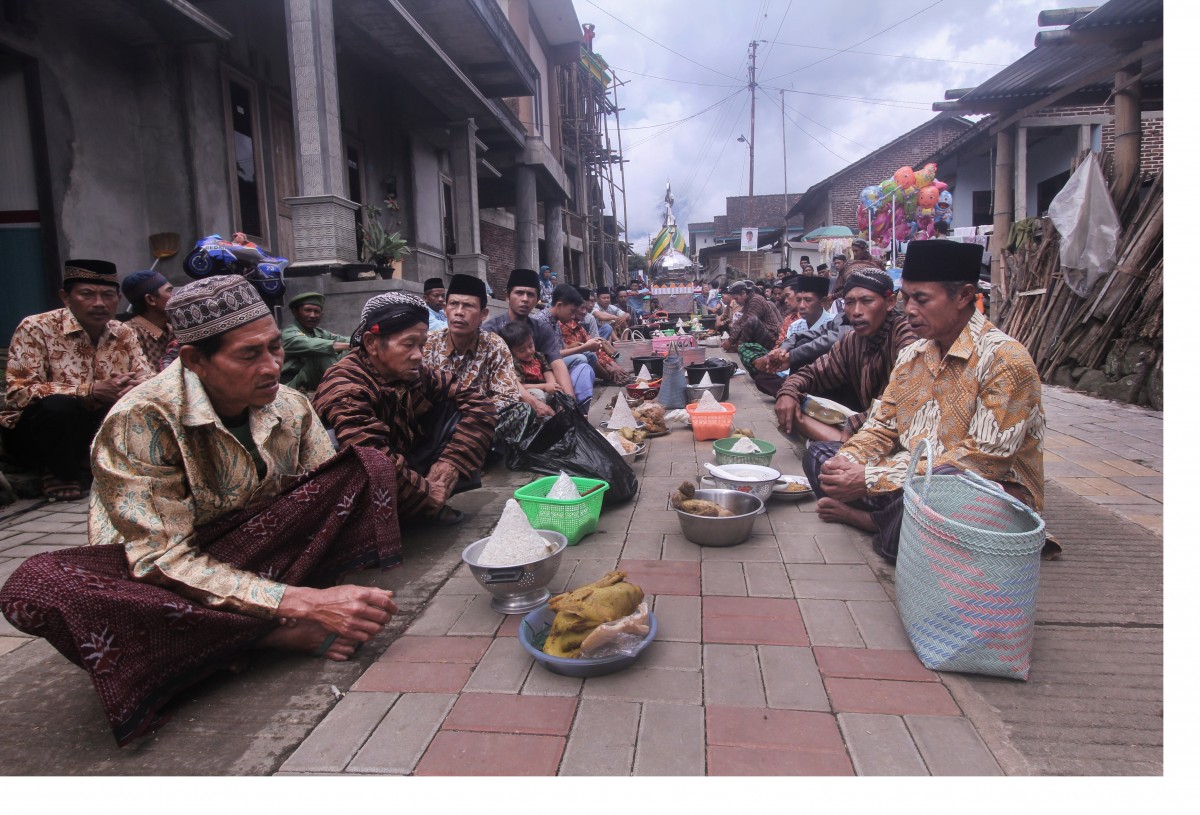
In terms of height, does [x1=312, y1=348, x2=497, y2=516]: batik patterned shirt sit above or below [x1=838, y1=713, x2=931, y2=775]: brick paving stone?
above

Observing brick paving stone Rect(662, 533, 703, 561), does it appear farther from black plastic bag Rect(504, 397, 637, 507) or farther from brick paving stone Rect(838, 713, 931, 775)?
brick paving stone Rect(838, 713, 931, 775)

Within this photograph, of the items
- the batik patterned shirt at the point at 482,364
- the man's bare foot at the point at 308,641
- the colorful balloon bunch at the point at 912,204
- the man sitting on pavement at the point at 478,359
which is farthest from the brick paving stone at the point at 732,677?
the colorful balloon bunch at the point at 912,204

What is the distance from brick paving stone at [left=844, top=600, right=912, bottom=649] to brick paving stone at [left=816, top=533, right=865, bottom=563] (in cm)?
42

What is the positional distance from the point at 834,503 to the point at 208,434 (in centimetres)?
274

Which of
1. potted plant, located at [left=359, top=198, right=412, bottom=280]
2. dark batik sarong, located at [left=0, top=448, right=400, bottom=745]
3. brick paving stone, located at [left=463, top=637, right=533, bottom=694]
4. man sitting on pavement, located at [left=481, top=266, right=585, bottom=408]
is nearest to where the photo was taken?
dark batik sarong, located at [left=0, top=448, right=400, bottom=745]

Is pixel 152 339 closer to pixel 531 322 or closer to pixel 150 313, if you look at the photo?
pixel 150 313

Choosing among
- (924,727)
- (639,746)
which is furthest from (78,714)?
(924,727)

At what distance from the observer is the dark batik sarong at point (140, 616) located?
1.74 m

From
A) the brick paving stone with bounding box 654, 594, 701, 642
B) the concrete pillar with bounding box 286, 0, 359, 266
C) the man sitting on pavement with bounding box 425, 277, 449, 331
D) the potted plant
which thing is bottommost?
the brick paving stone with bounding box 654, 594, 701, 642

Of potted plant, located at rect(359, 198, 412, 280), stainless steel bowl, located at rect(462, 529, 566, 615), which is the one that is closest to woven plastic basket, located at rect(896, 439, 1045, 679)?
stainless steel bowl, located at rect(462, 529, 566, 615)

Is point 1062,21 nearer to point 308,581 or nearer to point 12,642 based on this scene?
point 308,581

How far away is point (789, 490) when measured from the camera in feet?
12.3

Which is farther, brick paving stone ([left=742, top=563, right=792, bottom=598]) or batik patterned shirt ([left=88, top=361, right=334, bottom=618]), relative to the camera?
brick paving stone ([left=742, top=563, right=792, bottom=598])

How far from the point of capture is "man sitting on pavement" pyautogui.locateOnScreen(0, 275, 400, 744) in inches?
69.7
